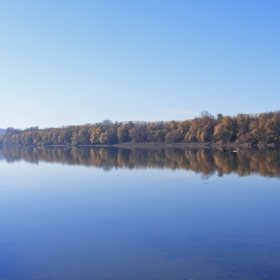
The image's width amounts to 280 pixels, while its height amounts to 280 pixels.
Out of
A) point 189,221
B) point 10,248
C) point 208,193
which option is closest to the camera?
point 10,248

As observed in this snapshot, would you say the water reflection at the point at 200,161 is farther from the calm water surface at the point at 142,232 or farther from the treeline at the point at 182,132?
the treeline at the point at 182,132

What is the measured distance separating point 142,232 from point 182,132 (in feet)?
201

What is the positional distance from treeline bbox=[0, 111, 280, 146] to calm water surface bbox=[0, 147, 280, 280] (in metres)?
40.6

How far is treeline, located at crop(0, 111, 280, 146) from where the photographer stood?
182ft

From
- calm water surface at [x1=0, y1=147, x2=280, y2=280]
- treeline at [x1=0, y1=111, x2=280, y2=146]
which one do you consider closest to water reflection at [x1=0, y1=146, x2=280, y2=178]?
calm water surface at [x1=0, y1=147, x2=280, y2=280]

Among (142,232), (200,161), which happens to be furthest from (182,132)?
(142,232)

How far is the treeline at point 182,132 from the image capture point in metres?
55.4

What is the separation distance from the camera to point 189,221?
973cm

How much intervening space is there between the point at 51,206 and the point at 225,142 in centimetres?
5117

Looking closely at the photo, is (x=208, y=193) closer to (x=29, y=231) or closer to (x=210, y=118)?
(x=29, y=231)

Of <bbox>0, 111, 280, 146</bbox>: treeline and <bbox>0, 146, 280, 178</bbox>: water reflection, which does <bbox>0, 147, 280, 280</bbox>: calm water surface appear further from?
<bbox>0, 111, 280, 146</bbox>: treeline

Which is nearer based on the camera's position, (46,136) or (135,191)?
(135,191)

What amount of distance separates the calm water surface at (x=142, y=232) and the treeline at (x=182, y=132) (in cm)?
4059

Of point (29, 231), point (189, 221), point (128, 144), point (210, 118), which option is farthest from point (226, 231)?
point (128, 144)
